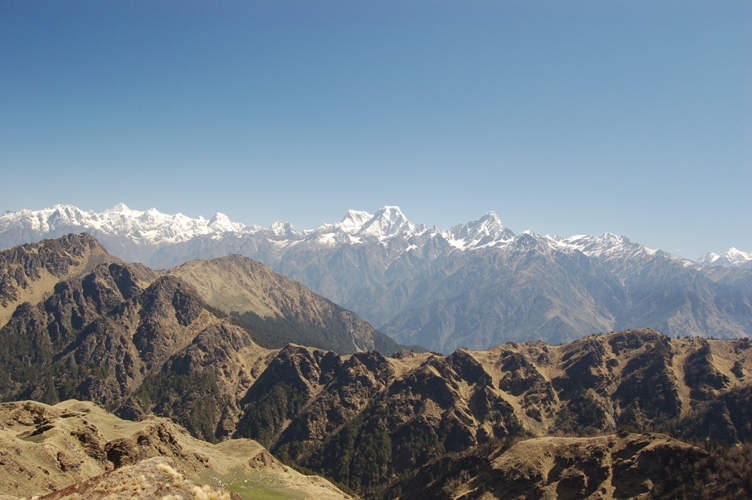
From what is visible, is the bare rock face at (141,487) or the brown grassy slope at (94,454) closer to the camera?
the bare rock face at (141,487)

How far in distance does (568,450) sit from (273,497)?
357 ft

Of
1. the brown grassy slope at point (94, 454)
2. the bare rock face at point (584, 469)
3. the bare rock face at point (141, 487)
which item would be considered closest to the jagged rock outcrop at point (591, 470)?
the bare rock face at point (584, 469)

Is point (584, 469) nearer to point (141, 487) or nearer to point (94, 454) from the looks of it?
point (94, 454)

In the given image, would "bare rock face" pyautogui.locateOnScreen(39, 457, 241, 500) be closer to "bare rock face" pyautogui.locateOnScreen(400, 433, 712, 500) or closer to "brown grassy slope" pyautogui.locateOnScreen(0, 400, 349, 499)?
"brown grassy slope" pyautogui.locateOnScreen(0, 400, 349, 499)

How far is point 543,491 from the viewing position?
166m

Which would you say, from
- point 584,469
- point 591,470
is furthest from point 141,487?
point 584,469

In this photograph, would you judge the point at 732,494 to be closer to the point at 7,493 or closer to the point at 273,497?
the point at 273,497

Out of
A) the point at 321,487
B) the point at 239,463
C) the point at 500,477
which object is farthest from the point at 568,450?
the point at 239,463

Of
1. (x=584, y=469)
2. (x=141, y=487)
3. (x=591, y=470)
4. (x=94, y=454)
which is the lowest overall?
(x=584, y=469)

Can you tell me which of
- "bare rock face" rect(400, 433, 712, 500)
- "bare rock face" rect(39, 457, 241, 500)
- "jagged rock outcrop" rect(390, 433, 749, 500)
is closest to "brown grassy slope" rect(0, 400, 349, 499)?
"bare rock face" rect(39, 457, 241, 500)

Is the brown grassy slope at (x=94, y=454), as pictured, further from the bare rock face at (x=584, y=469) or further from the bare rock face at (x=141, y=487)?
the bare rock face at (x=584, y=469)

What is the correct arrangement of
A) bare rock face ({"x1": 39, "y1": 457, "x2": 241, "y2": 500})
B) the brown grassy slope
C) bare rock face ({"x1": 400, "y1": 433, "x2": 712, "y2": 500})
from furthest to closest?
bare rock face ({"x1": 400, "y1": 433, "x2": 712, "y2": 500}) < the brown grassy slope < bare rock face ({"x1": 39, "y1": 457, "x2": 241, "y2": 500})

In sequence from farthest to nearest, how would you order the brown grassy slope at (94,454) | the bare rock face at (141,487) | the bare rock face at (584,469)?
the bare rock face at (584,469) < the brown grassy slope at (94,454) < the bare rock face at (141,487)

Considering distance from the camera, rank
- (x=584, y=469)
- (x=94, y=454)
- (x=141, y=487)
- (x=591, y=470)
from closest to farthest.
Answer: (x=141, y=487)
(x=94, y=454)
(x=591, y=470)
(x=584, y=469)
